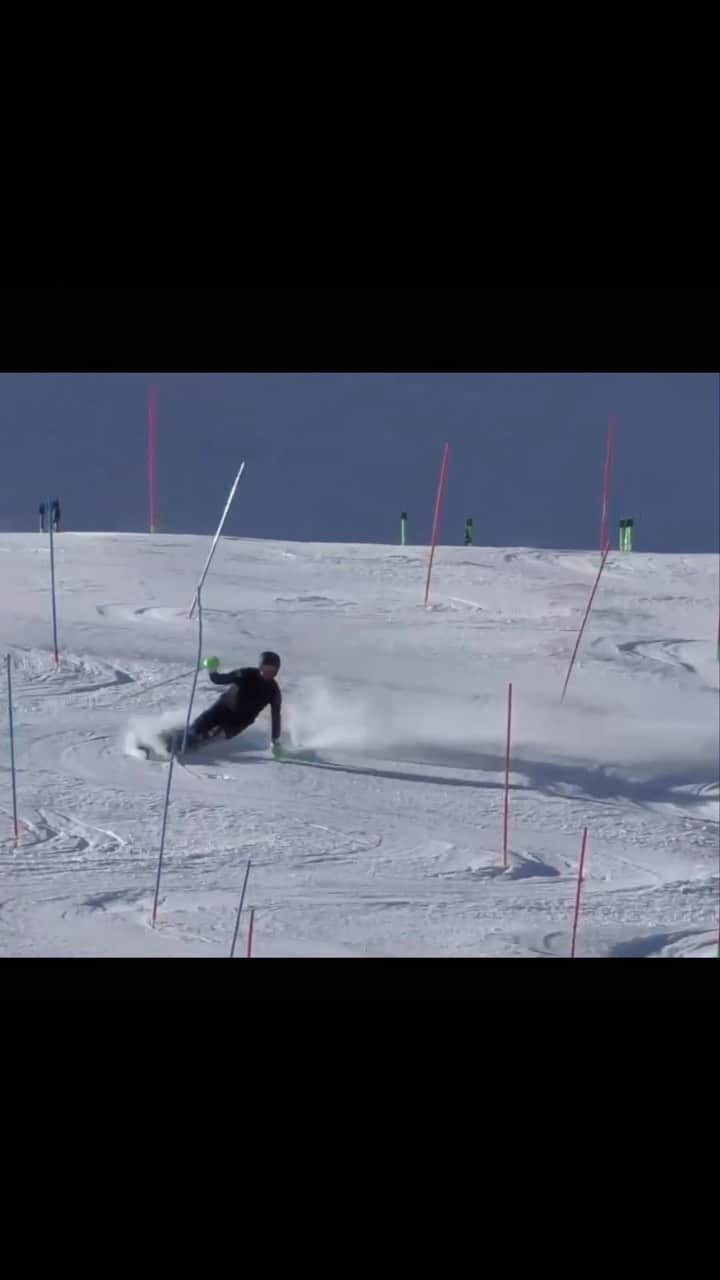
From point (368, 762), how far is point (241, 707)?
19.1 inches

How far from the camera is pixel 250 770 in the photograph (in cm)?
449

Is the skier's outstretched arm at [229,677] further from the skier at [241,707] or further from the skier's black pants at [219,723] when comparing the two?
the skier's black pants at [219,723]

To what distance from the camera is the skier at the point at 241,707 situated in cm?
467

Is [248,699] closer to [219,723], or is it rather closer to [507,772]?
[219,723]

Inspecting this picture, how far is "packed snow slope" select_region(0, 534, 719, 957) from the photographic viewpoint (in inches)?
138

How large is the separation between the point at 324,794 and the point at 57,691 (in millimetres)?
1391

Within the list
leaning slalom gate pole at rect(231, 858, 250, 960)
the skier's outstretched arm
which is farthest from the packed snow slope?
the skier's outstretched arm

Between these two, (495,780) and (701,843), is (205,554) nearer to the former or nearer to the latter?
(495,780)

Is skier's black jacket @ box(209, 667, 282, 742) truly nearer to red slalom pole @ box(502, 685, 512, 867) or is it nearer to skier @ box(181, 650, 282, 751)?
skier @ box(181, 650, 282, 751)

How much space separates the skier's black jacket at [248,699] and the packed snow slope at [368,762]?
99 millimetres

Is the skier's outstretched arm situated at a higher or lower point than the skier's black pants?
higher

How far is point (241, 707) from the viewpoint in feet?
15.4

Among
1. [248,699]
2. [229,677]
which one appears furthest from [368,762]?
[229,677]

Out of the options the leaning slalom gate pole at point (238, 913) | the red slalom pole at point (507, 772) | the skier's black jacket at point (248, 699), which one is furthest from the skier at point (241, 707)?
the leaning slalom gate pole at point (238, 913)
